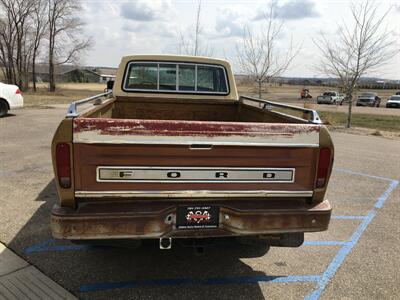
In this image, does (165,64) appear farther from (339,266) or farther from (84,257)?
(339,266)

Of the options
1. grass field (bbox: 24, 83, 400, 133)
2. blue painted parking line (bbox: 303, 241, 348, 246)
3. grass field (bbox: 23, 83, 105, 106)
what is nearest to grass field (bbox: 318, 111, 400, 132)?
grass field (bbox: 24, 83, 400, 133)

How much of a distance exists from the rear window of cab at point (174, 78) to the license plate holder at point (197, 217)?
3.03 metres

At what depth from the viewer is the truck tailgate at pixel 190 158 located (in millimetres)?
2660

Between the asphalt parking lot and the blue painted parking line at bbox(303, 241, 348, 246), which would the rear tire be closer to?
the asphalt parking lot

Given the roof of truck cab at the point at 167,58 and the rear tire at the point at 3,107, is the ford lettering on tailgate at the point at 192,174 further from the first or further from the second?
the rear tire at the point at 3,107

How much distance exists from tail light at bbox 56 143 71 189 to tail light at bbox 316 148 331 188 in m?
1.92

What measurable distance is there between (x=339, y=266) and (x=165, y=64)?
144 inches

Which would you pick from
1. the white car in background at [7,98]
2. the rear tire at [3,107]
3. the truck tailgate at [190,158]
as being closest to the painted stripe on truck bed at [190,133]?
the truck tailgate at [190,158]

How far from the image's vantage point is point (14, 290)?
3.11m

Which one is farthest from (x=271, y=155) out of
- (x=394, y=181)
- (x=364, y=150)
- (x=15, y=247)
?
(x=364, y=150)

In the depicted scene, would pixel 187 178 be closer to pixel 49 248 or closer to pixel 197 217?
pixel 197 217

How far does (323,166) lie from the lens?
9.80 ft

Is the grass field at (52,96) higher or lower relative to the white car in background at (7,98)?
lower

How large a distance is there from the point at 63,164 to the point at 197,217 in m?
1.06
